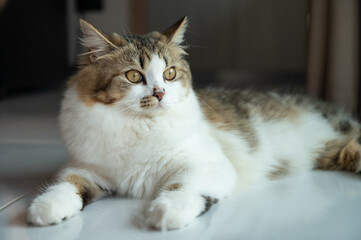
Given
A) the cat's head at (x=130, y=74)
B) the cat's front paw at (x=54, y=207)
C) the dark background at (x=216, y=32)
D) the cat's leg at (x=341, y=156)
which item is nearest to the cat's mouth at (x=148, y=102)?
the cat's head at (x=130, y=74)

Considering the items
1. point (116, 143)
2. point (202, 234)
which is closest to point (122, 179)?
point (116, 143)

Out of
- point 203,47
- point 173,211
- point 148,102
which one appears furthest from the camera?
point 203,47

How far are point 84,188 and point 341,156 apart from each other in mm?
1013

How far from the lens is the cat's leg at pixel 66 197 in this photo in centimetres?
105

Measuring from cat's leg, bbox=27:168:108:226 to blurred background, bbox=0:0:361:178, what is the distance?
2.17 feet

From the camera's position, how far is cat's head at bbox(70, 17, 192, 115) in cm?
119

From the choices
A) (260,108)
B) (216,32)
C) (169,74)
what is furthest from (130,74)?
(216,32)

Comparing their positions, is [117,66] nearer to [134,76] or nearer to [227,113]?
[134,76]

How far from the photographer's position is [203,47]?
12.8ft

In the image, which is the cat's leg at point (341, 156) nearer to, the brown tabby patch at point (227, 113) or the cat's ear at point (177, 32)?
the brown tabby patch at point (227, 113)

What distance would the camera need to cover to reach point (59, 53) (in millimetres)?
4598

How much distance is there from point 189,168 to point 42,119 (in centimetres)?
195

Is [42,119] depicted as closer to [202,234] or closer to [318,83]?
[318,83]

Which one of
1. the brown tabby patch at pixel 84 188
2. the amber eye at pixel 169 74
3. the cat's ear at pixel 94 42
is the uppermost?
the cat's ear at pixel 94 42
